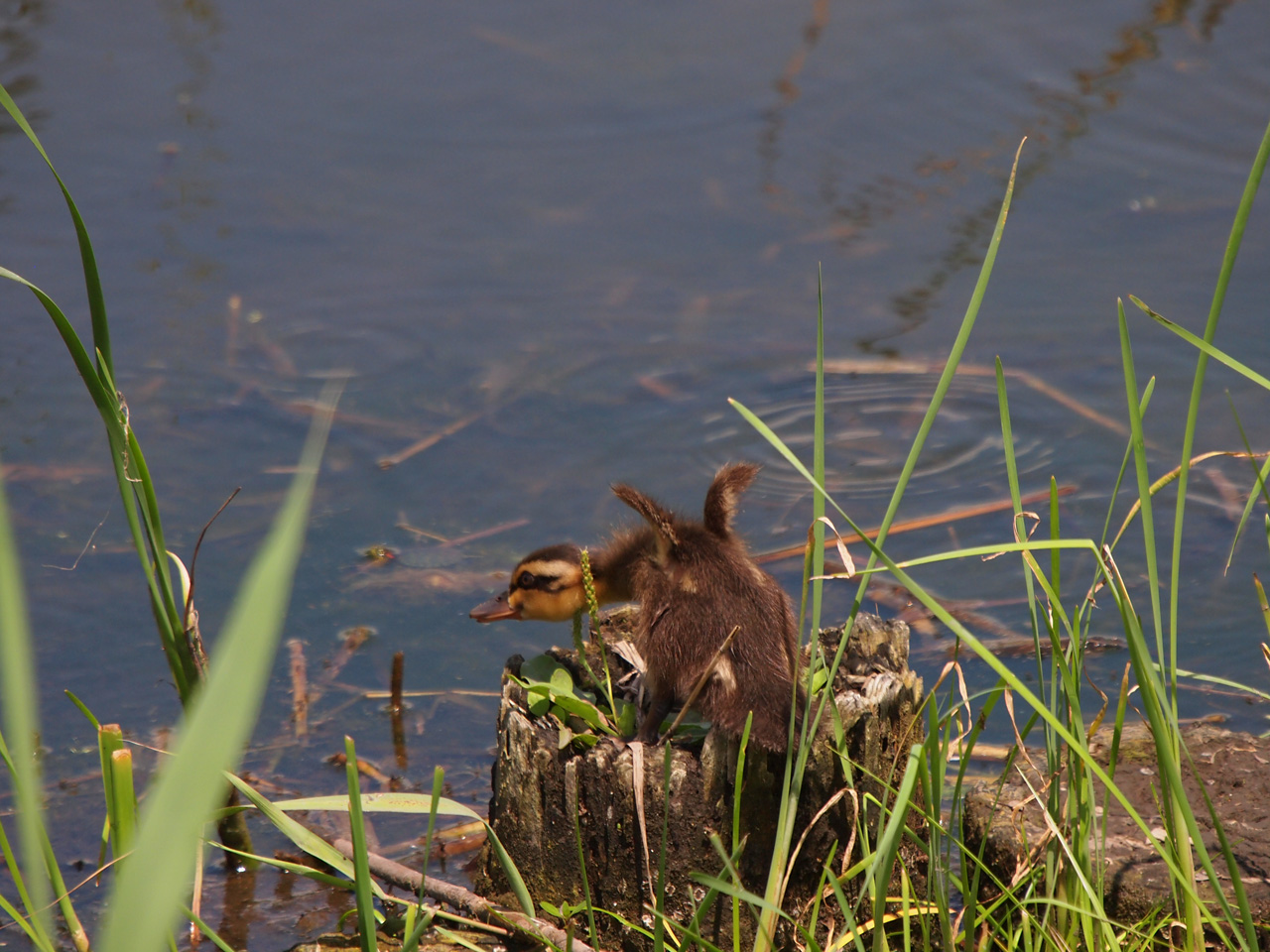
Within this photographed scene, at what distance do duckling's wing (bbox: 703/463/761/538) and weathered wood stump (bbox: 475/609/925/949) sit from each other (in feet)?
1.69

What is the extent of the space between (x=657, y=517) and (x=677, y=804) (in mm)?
723

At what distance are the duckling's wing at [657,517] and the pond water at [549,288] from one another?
4.75ft

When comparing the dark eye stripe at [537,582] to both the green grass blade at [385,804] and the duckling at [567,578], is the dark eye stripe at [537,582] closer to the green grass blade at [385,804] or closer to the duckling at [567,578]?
the duckling at [567,578]

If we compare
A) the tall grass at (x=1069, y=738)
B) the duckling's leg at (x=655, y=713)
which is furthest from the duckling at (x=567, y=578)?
the tall grass at (x=1069, y=738)

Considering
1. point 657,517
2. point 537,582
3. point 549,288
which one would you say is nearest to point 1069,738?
point 657,517

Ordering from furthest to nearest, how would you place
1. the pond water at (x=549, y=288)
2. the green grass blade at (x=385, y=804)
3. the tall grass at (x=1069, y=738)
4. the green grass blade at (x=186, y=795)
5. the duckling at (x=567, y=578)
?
the pond water at (x=549, y=288), the duckling at (x=567, y=578), the green grass blade at (x=385, y=804), the tall grass at (x=1069, y=738), the green grass blade at (x=186, y=795)

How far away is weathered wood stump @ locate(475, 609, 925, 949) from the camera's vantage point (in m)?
2.92

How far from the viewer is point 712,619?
3102 mm

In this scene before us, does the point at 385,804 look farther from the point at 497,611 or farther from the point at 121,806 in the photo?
the point at 497,611

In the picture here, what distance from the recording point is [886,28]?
958 cm

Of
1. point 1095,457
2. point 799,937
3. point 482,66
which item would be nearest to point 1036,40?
point 482,66

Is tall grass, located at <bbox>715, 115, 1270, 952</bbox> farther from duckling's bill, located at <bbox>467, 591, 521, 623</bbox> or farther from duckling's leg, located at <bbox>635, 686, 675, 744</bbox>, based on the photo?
duckling's bill, located at <bbox>467, 591, 521, 623</bbox>

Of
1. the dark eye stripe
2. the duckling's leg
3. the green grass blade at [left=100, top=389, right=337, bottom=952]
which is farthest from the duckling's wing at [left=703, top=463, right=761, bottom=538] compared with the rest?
the green grass blade at [left=100, top=389, right=337, bottom=952]

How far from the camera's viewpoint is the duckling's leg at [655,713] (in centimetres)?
315
